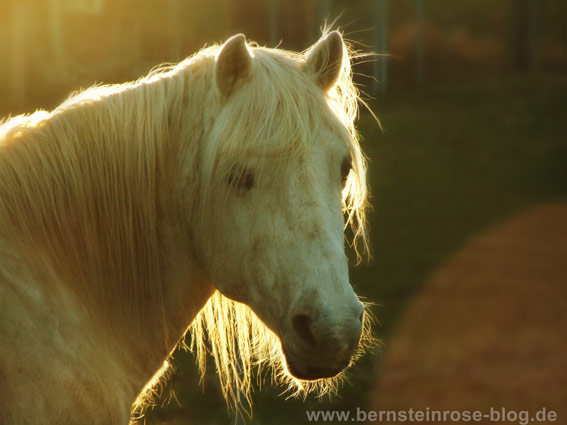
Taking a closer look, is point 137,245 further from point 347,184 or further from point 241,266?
point 347,184

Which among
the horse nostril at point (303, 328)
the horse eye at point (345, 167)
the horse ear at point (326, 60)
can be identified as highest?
the horse ear at point (326, 60)

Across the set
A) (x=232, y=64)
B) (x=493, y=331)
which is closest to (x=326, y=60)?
(x=232, y=64)

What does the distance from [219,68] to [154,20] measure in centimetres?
1139

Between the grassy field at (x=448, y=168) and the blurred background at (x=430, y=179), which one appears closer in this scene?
the blurred background at (x=430, y=179)

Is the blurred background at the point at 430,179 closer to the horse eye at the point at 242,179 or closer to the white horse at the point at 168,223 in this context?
the white horse at the point at 168,223

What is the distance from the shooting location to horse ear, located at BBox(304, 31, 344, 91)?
106 inches

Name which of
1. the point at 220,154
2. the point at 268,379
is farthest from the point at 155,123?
the point at 268,379

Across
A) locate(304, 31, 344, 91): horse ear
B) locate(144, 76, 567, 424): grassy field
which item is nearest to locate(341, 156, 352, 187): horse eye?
locate(304, 31, 344, 91): horse ear

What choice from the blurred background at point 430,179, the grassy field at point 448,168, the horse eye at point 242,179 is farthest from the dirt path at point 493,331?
the horse eye at point 242,179

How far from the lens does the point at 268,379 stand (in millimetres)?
4359

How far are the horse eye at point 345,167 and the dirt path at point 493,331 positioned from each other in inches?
122

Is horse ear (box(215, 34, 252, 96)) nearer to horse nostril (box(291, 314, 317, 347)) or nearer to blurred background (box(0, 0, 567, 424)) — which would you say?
horse nostril (box(291, 314, 317, 347))

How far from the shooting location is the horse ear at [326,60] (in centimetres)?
270

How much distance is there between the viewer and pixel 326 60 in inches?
107
